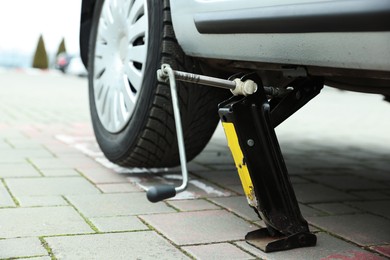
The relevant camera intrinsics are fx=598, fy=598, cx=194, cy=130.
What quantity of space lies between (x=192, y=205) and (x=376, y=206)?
0.78 m

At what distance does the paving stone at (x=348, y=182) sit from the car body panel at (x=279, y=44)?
1071 millimetres

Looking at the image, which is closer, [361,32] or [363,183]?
[361,32]

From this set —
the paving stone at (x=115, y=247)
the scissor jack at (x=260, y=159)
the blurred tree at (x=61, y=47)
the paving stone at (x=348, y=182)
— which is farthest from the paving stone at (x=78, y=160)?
the blurred tree at (x=61, y=47)

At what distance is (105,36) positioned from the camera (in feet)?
9.73

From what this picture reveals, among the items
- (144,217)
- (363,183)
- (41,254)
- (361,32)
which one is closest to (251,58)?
(361,32)

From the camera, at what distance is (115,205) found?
2287mm

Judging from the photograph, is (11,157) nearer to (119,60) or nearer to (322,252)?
(119,60)

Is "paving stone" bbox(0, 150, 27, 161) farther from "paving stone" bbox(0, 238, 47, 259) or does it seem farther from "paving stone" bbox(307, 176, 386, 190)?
"paving stone" bbox(307, 176, 386, 190)

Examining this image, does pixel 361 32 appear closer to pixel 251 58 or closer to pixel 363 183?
pixel 251 58

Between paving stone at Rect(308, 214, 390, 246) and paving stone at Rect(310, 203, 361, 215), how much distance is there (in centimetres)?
6

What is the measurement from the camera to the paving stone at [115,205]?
218cm

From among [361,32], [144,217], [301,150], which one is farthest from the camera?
[301,150]

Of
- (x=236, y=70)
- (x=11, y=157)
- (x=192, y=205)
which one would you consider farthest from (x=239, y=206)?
(x=11, y=157)

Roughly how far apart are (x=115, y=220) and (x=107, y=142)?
0.85 meters
